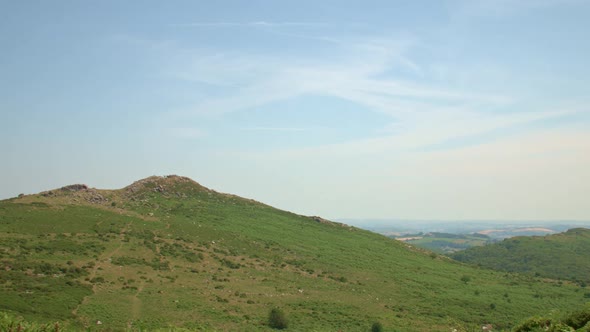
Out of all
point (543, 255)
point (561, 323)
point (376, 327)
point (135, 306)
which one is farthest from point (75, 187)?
point (543, 255)

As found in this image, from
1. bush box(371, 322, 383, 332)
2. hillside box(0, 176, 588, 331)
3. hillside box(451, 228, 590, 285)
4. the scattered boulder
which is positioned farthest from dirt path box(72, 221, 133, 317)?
hillside box(451, 228, 590, 285)

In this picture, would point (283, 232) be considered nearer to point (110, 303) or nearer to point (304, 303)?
point (304, 303)

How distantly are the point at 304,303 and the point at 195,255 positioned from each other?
57.3 ft

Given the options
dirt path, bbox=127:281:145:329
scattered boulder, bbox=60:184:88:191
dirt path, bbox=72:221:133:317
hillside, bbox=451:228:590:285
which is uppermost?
scattered boulder, bbox=60:184:88:191

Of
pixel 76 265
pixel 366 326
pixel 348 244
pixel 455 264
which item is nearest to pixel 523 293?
pixel 455 264

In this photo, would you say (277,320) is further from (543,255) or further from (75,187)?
(543,255)

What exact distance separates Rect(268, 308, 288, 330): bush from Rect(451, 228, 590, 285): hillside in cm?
7731

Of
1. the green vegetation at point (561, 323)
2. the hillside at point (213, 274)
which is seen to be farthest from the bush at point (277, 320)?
the green vegetation at point (561, 323)

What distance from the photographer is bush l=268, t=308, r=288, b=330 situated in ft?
130

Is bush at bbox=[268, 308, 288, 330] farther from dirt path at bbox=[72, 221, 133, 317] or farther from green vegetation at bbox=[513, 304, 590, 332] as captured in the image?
green vegetation at bbox=[513, 304, 590, 332]

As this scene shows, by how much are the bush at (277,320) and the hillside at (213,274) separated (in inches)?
34.6

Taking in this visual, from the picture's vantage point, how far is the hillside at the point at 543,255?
4070 inches

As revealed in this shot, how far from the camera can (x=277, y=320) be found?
39.7 m

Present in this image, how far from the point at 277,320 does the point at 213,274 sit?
1477 centimetres
